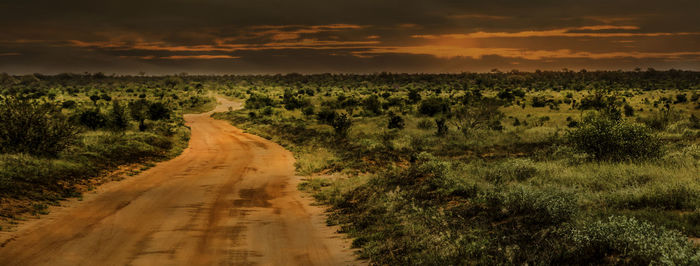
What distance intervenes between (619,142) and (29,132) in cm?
2374

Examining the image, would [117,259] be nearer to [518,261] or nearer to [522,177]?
[518,261]

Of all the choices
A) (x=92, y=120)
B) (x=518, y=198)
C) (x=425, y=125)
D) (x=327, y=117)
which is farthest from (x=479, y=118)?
(x=92, y=120)

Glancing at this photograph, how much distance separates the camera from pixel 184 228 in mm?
11391

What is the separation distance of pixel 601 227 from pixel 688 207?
390 centimetres

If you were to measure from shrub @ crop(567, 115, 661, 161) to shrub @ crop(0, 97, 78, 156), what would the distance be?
72.5 feet

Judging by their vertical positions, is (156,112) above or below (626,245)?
below

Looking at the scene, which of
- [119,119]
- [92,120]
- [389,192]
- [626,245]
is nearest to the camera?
[626,245]

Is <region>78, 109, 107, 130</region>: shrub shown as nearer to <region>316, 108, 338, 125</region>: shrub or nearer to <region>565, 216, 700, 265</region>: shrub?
<region>316, 108, 338, 125</region>: shrub

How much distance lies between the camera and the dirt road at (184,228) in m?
9.33

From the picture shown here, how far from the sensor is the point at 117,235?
34.9 feet

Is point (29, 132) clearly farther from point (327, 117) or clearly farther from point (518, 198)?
point (327, 117)

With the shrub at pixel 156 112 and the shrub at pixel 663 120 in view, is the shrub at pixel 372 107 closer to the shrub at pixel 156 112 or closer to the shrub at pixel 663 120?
the shrub at pixel 156 112

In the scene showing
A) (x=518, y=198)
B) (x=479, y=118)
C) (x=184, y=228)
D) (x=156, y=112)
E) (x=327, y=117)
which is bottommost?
(x=184, y=228)

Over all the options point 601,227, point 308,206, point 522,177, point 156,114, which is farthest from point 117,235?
point 156,114
